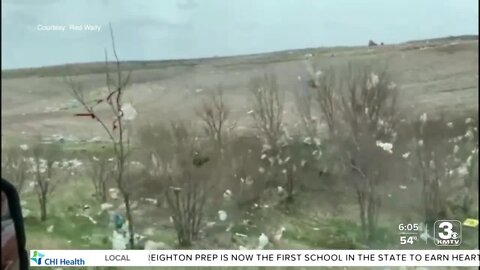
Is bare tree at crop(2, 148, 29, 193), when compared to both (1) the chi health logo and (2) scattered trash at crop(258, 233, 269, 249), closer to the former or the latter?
(1) the chi health logo

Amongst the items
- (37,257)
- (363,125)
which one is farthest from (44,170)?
(363,125)

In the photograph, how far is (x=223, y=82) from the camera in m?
2.62

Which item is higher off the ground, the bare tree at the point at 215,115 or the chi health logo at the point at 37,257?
the bare tree at the point at 215,115

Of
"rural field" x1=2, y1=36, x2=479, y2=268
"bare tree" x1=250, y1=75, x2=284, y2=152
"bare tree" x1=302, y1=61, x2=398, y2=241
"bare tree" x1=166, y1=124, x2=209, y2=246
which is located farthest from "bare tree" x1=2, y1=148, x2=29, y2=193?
"bare tree" x1=302, y1=61, x2=398, y2=241

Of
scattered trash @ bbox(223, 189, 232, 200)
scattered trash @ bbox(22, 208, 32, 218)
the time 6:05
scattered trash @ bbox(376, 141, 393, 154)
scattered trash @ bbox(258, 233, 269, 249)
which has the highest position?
scattered trash @ bbox(376, 141, 393, 154)

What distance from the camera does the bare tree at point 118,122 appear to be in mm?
2635

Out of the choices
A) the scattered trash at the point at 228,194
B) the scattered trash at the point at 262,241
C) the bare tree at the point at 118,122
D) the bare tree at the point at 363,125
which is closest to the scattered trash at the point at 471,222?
the bare tree at the point at 363,125

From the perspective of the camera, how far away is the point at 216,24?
259 centimetres

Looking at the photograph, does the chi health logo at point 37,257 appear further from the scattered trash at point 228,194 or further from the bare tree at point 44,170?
the scattered trash at point 228,194

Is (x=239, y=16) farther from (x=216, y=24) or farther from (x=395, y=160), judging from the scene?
(x=395, y=160)

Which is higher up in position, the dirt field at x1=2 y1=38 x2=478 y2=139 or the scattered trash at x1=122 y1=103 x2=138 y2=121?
the dirt field at x1=2 y1=38 x2=478 y2=139

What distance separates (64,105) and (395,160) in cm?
126

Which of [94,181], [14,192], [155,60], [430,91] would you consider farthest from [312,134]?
[14,192]

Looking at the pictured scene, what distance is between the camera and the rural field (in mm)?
2572
